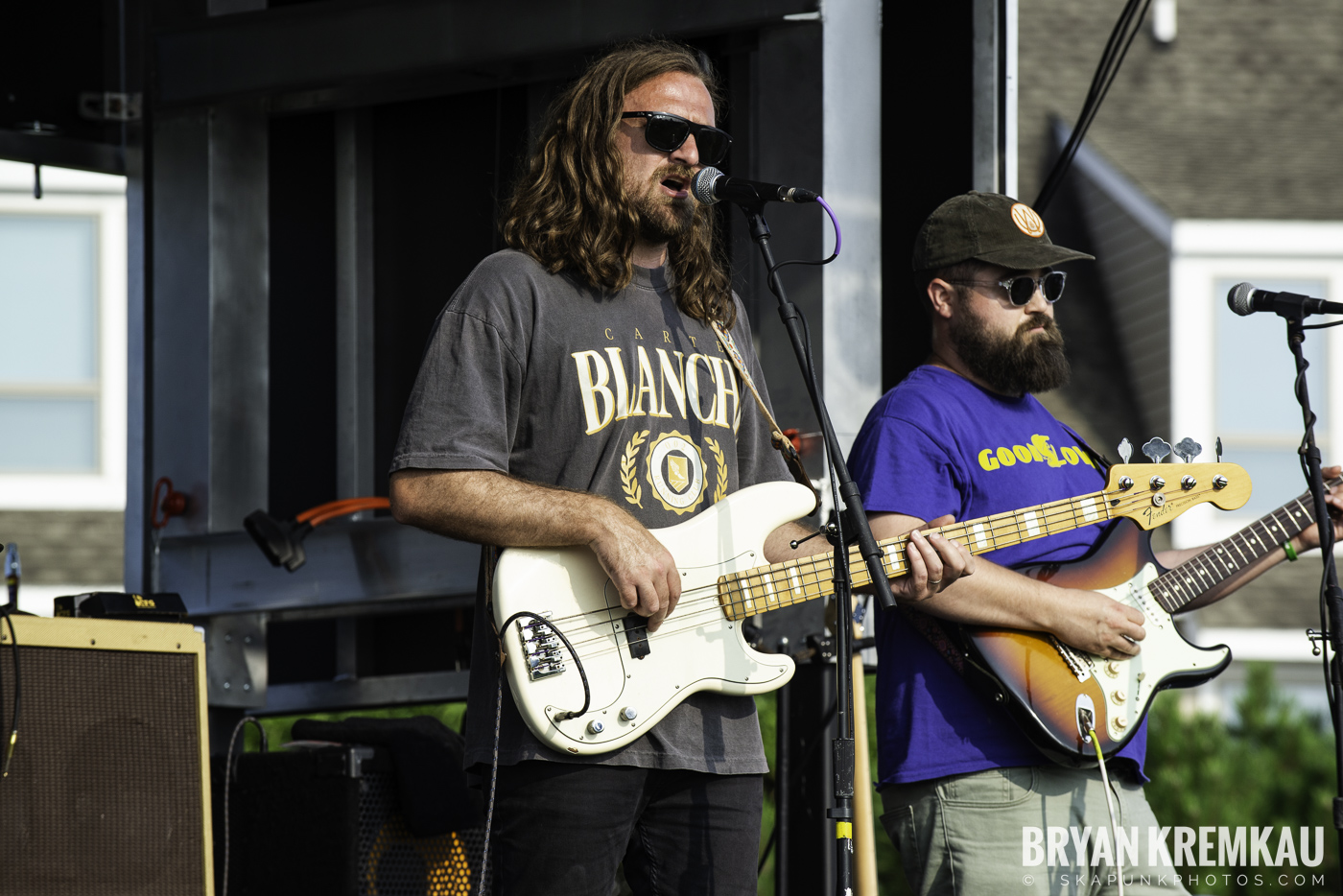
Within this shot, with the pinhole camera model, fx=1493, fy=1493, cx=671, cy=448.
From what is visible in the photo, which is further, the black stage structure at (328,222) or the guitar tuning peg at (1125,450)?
the black stage structure at (328,222)

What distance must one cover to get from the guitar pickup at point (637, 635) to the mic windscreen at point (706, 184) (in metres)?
0.76

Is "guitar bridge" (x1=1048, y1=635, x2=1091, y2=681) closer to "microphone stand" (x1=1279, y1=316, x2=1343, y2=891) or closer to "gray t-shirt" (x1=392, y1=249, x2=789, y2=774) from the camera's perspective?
"microphone stand" (x1=1279, y1=316, x2=1343, y2=891)

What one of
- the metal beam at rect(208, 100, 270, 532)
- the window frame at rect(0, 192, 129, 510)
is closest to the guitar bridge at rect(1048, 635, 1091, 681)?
the metal beam at rect(208, 100, 270, 532)

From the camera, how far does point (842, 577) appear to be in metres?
2.53

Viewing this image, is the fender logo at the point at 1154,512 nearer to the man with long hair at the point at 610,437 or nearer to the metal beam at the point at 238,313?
the man with long hair at the point at 610,437

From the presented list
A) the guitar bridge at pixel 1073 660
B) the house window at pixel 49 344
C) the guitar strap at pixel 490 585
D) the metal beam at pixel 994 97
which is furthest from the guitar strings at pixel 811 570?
the house window at pixel 49 344

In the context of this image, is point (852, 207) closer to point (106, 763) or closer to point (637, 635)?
point (637, 635)

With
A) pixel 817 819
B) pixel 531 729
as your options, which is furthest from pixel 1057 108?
pixel 531 729

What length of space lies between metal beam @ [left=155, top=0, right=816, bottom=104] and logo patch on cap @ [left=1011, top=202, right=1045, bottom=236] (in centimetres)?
72

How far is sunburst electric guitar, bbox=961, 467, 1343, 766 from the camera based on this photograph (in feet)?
9.61

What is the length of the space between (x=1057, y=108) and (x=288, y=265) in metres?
9.67

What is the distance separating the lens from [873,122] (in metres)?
3.67

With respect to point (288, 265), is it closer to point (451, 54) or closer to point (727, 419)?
point (451, 54)

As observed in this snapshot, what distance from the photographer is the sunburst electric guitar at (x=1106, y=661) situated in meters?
2.93
